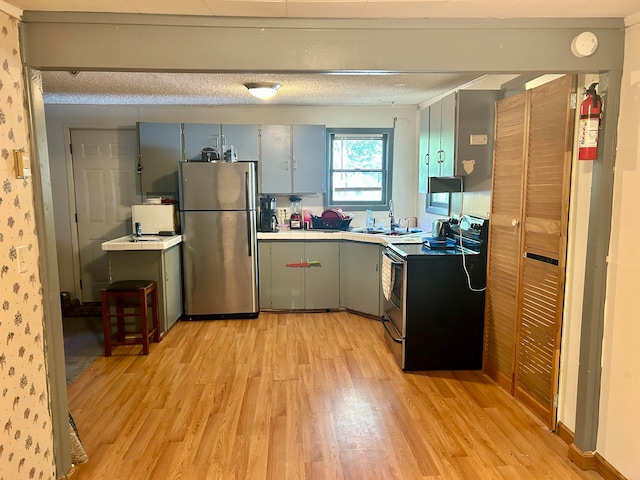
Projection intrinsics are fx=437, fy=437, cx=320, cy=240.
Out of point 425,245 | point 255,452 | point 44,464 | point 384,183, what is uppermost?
point 384,183

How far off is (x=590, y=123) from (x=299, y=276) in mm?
3234

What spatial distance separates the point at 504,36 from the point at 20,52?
7.01 feet

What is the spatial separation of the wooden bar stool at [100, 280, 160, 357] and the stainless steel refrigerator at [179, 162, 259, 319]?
62 cm

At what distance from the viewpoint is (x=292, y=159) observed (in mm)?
4926

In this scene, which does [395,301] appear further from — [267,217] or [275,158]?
[275,158]

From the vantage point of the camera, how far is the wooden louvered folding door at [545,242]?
239cm

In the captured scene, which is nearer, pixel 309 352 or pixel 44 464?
pixel 44 464

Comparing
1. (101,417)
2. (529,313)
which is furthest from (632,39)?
(101,417)

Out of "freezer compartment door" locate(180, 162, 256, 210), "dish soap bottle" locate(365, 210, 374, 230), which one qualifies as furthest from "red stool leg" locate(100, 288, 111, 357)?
"dish soap bottle" locate(365, 210, 374, 230)

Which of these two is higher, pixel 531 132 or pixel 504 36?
pixel 504 36

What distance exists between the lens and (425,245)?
3.65 meters

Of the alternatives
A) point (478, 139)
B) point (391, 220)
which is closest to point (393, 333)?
point (478, 139)

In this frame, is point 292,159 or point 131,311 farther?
point 292,159

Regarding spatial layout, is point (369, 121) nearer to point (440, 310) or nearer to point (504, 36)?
point (440, 310)
